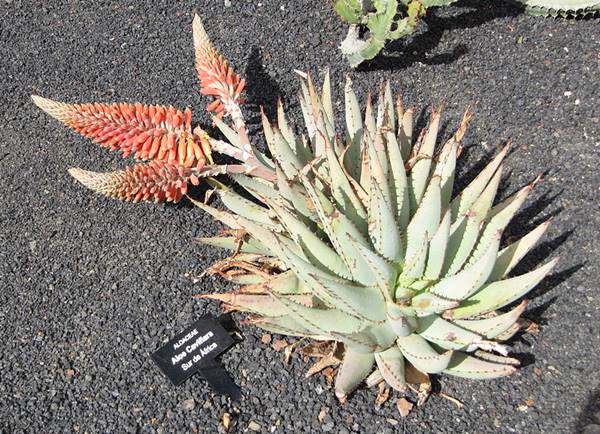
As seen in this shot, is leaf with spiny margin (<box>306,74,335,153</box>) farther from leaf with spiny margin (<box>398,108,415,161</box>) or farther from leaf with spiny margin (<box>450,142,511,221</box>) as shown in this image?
leaf with spiny margin (<box>450,142,511,221</box>)

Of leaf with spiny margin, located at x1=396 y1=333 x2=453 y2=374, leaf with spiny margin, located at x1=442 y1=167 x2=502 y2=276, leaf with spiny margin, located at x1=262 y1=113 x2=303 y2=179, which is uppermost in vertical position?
leaf with spiny margin, located at x1=262 y1=113 x2=303 y2=179

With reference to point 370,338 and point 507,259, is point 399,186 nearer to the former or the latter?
point 507,259

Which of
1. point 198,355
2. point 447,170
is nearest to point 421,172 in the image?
point 447,170

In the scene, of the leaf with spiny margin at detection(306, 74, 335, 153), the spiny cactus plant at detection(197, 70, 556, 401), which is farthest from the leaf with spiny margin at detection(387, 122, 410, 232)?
the leaf with spiny margin at detection(306, 74, 335, 153)

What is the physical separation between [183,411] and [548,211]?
156 cm

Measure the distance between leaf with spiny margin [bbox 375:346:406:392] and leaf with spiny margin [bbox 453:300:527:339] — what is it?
213 mm

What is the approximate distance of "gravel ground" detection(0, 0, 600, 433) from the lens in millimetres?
2314

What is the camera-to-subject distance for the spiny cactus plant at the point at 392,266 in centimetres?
196

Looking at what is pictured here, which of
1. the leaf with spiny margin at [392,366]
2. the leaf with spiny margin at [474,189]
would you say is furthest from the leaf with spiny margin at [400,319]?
the leaf with spiny margin at [474,189]

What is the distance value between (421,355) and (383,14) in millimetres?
1705

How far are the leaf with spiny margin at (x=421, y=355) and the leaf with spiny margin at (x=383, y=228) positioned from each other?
9.7 inches

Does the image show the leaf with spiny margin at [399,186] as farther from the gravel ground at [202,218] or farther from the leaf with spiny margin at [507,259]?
the gravel ground at [202,218]

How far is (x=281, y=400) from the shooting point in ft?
7.77

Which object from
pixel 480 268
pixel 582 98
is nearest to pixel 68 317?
pixel 480 268
